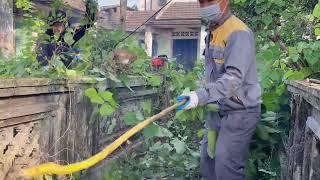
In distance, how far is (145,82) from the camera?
215 inches

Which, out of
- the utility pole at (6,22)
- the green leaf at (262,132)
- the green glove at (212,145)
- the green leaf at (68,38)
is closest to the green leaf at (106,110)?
the green glove at (212,145)

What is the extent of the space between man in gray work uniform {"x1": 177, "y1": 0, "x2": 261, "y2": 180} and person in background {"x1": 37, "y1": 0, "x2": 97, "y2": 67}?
1793 millimetres

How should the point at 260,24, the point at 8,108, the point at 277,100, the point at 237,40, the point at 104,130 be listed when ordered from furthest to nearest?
the point at 260,24, the point at 104,130, the point at 277,100, the point at 237,40, the point at 8,108

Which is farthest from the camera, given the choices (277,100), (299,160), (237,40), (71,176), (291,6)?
(291,6)

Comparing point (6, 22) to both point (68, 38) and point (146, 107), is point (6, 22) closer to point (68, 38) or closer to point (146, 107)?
point (68, 38)

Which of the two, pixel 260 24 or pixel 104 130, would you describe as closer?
pixel 104 130

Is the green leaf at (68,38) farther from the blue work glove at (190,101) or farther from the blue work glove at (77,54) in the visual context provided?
the blue work glove at (190,101)

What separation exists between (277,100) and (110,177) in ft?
6.42

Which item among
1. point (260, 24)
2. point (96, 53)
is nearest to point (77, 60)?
point (96, 53)

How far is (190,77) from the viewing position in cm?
582

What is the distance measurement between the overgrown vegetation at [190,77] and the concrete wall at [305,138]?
15.2 inches

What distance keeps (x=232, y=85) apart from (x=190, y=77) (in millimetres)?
2706

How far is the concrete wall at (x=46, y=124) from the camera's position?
2.79 meters

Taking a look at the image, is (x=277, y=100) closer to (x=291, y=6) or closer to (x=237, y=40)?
(x=237, y=40)
